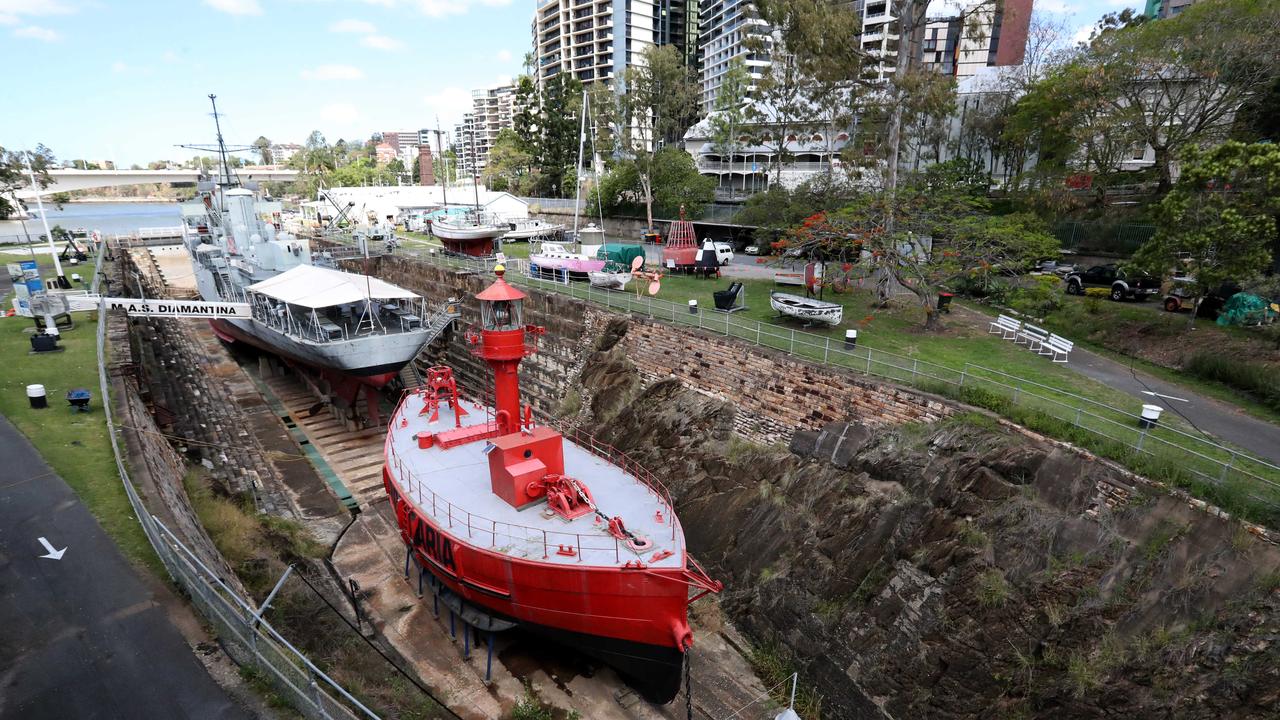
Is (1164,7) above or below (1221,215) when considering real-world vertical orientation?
above

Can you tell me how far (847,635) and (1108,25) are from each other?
151 feet

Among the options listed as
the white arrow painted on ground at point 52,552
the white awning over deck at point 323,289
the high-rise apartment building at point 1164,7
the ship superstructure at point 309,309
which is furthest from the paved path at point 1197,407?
the high-rise apartment building at point 1164,7

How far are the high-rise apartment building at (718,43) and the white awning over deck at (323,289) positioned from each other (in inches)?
2178

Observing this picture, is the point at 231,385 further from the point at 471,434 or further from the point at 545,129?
the point at 545,129

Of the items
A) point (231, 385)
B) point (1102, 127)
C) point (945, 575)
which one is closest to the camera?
point (945, 575)

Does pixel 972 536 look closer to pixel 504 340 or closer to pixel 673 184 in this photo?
pixel 504 340

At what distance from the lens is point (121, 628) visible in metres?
8.02

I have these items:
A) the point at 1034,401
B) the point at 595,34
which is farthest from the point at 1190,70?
the point at 595,34

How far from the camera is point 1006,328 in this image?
59.3 ft

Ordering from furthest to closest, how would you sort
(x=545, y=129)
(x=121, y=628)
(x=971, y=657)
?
(x=545, y=129), (x=971, y=657), (x=121, y=628)

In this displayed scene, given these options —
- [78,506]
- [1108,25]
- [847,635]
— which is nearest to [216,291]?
[78,506]

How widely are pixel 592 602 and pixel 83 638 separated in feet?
23.2

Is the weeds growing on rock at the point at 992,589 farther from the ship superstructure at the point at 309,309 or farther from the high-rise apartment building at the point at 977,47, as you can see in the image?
the high-rise apartment building at the point at 977,47

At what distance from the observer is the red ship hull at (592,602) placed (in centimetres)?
1007
